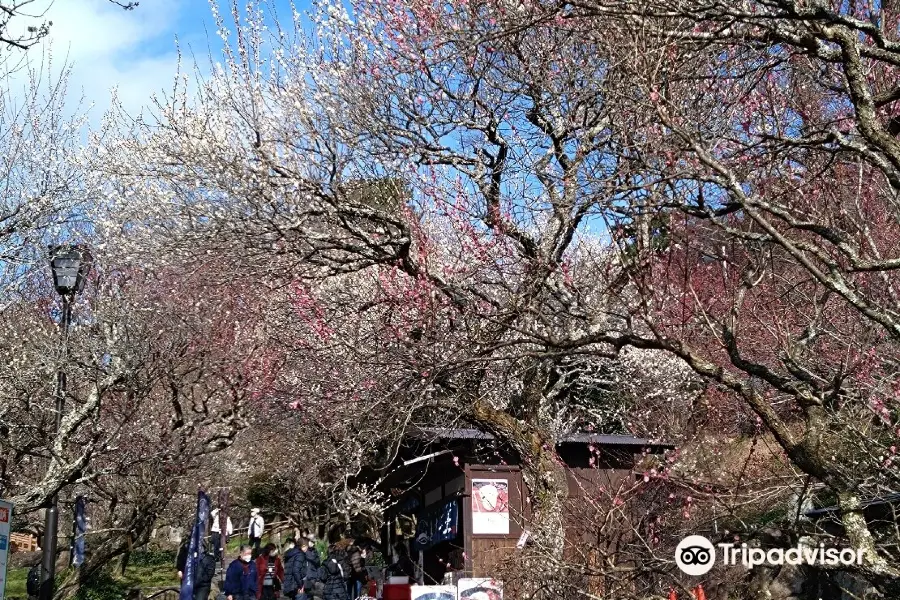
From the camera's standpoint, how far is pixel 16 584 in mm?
23641

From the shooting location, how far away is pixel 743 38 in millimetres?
6504

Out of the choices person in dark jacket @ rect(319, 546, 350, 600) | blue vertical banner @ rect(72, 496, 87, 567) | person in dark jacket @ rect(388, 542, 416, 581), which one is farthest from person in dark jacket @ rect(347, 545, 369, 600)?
blue vertical banner @ rect(72, 496, 87, 567)

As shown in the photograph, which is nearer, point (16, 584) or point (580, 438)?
point (580, 438)

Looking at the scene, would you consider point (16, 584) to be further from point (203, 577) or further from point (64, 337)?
point (64, 337)

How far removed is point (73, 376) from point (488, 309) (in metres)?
8.46

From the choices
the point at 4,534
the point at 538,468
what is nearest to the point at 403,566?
the point at 538,468

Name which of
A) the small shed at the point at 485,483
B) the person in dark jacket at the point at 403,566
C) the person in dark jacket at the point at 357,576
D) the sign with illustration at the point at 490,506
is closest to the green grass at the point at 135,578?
the person in dark jacket at the point at 357,576

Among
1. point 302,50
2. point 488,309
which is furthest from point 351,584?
point 302,50

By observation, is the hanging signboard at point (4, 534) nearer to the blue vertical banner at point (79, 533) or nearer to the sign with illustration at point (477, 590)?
the sign with illustration at point (477, 590)

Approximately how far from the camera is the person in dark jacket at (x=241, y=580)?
49.3 feet

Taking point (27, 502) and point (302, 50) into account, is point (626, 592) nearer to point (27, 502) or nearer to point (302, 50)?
point (302, 50)

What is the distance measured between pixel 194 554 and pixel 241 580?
1386 mm

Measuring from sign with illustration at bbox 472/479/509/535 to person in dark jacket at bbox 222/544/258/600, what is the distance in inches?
194

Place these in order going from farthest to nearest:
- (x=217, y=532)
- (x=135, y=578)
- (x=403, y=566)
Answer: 1. (x=135, y=578)
2. (x=217, y=532)
3. (x=403, y=566)
